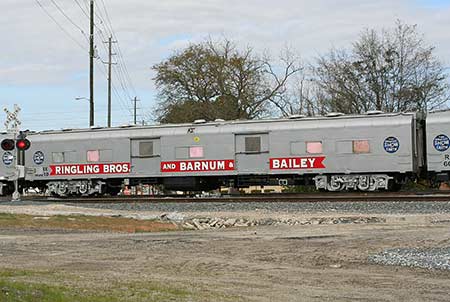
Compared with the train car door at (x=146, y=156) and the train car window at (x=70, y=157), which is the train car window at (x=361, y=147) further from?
the train car window at (x=70, y=157)

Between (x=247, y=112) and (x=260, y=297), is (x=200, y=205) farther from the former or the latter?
(x=247, y=112)

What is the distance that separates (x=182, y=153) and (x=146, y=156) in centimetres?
171

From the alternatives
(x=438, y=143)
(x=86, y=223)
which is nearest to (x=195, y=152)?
(x=438, y=143)

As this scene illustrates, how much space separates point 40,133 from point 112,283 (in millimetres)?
25033

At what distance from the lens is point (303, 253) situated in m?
14.4

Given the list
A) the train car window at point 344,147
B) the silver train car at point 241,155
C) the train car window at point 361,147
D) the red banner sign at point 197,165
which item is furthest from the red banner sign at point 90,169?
the train car window at point 361,147

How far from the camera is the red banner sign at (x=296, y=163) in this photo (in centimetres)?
2983

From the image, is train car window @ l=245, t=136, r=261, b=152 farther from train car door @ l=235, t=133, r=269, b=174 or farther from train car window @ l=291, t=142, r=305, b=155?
train car window @ l=291, t=142, r=305, b=155

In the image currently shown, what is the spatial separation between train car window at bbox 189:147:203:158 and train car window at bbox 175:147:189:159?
17 cm

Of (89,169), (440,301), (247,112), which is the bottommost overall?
(440,301)

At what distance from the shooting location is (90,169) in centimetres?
3306

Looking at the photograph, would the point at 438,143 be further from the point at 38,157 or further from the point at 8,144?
the point at 38,157

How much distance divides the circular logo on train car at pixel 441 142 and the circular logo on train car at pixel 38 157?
56.1 feet

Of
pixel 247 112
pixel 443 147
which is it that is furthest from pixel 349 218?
pixel 247 112
